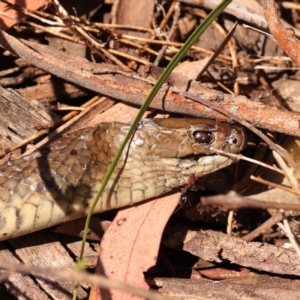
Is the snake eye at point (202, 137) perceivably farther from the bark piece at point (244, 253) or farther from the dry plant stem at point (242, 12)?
the dry plant stem at point (242, 12)

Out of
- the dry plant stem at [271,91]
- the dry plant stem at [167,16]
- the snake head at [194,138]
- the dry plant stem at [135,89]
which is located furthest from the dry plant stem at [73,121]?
the dry plant stem at [271,91]

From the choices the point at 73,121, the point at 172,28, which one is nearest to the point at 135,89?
the point at 73,121

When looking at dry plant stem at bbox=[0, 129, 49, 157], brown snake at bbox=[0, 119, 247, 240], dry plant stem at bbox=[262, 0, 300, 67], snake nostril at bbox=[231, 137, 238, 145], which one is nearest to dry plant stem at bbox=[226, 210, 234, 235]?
brown snake at bbox=[0, 119, 247, 240]

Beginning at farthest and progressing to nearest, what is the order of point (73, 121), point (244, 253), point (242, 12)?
point (242, 12)
point (73, 121)
point (244, 253)

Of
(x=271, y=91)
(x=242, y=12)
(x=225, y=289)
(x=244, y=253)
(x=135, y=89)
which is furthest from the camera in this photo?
(x=242, y=12)

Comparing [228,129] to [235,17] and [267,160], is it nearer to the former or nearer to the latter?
[267,160]

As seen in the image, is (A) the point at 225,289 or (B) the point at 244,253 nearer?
(A) the point at 225,289

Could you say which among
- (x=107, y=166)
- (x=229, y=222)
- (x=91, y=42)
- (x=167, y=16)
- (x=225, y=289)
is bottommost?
(x=225, y=289)

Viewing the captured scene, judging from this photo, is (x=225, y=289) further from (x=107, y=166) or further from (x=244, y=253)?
(x=107, y=166)
